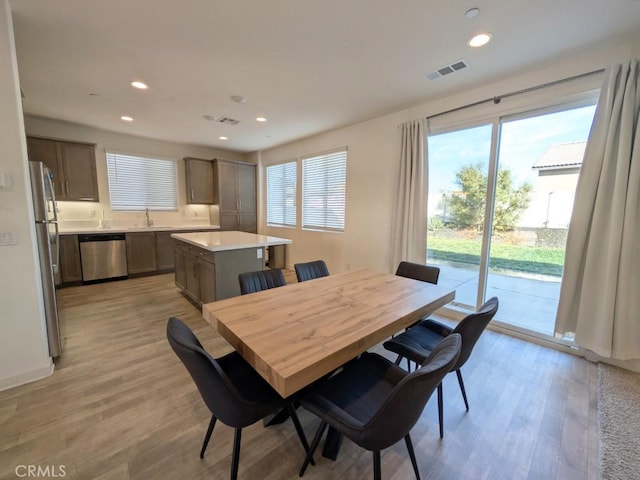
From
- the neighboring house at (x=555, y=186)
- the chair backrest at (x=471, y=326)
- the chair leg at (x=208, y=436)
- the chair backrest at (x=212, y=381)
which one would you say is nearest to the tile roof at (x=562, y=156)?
the neighboring house at (x=555, y=186)

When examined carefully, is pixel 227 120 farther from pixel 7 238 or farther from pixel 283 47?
pixel 7 238

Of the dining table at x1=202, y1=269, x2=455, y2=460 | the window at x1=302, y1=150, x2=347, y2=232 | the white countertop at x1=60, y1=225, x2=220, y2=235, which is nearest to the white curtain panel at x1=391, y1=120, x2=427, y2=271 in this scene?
the window at x1=302, y1=150, x2=347, y2=232

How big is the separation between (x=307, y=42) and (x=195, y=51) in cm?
101

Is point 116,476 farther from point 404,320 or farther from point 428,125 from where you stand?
point 428,125

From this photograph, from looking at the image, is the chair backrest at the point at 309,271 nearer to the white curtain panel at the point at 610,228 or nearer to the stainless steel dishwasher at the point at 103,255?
the white curtain panel at the point at 610,228

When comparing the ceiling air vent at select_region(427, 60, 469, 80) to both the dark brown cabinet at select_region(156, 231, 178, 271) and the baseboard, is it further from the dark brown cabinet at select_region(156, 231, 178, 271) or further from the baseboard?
the dark brown cabinet at select_region(156, 231, 178, 271)

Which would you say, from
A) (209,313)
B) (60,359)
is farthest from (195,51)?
(60,359)

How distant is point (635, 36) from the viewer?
2.04m

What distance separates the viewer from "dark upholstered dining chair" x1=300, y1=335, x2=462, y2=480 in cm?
92

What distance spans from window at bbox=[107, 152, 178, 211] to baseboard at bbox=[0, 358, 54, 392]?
3.82 metres

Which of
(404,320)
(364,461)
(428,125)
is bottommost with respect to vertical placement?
(364,461)

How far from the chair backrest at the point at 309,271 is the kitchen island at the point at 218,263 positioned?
966 millimetres

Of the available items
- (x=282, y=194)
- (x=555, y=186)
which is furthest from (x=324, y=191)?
(x=555, y=186)

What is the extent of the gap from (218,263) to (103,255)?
9.88 feet
